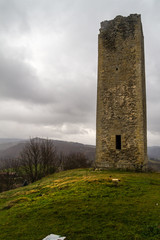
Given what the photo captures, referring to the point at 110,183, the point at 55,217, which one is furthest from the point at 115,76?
the point at 55,217

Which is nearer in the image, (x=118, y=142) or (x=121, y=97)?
(x=118, y=142)

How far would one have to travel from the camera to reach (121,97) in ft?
56.6

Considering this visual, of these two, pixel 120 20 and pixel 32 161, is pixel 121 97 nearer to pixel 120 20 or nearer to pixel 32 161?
pixel 120 20

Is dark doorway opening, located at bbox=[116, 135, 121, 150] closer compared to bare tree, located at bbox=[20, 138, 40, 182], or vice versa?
dark doorway opening, located at bbox=[116, 135, 121, 150]

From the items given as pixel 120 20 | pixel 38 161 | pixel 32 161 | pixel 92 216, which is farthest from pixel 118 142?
pixel 32 161

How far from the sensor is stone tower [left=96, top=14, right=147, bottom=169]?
16.3 m

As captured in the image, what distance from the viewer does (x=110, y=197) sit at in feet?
27.4

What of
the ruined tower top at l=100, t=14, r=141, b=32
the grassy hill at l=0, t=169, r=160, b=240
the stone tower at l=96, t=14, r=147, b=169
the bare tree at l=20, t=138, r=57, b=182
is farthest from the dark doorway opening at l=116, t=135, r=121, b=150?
the bare tree at l=20, t=138, r=57, b=182

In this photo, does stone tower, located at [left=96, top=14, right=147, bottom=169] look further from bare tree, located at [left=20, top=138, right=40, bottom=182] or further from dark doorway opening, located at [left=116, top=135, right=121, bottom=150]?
bare tree, located at [left=20, top=138, right=40, bottom=182]

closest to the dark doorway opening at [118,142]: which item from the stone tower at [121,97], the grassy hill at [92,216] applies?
the stone tower at [121,97]

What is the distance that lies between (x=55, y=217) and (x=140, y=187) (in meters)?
5.42

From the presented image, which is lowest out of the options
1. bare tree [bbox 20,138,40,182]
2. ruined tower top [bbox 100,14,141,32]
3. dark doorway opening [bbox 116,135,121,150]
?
bare tree [bbox 20,138,40,182]

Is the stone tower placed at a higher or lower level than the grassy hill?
higher

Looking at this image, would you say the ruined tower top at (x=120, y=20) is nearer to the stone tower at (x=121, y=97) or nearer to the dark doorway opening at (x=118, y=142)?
the stone tower at (x=121, y=97)
